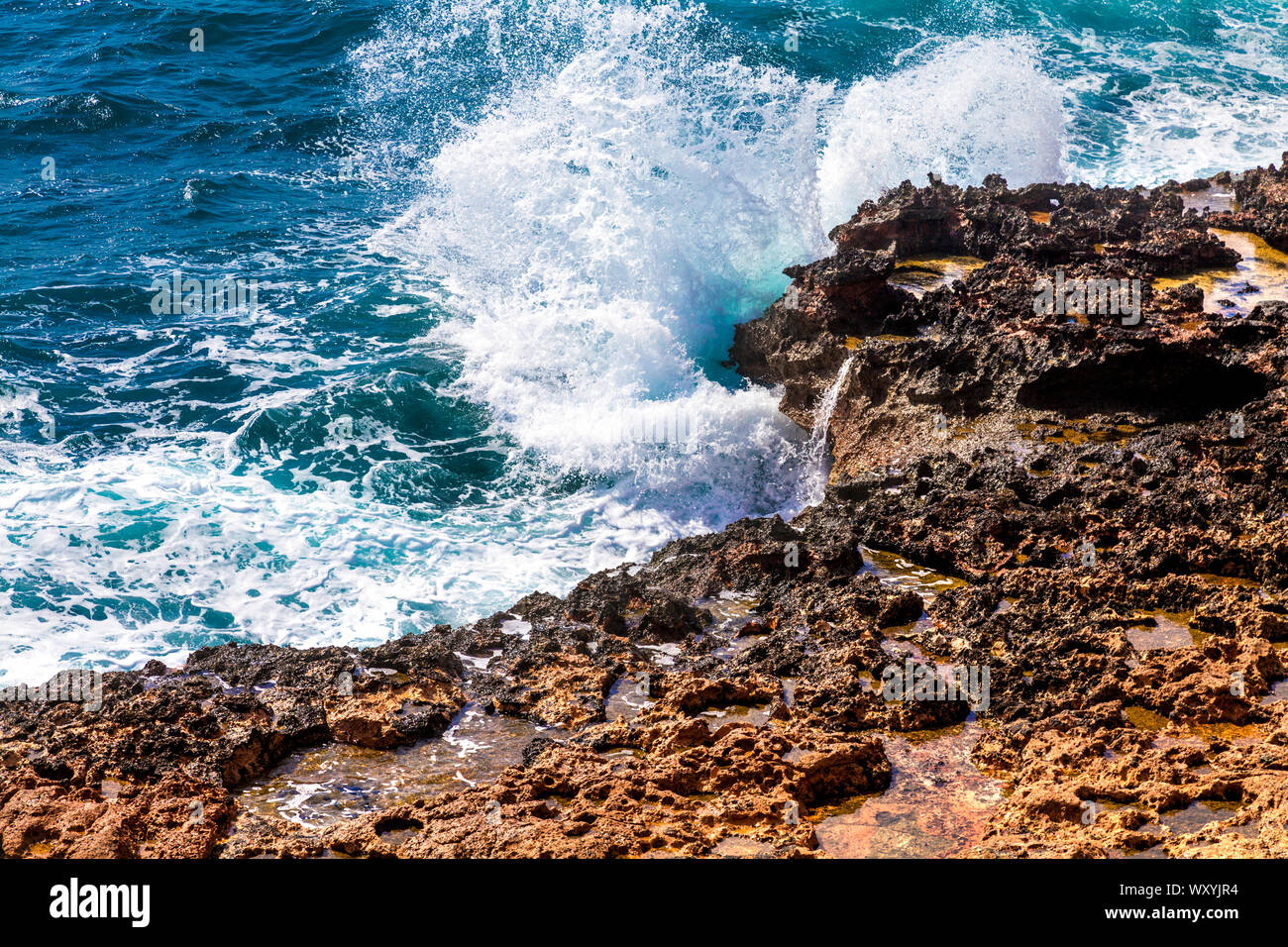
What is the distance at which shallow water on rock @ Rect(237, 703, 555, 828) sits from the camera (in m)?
5.53

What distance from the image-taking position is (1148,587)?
6.75 m

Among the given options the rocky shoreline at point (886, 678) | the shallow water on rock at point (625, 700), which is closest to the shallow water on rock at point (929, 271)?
the rocky shoreline at point (886, 678)

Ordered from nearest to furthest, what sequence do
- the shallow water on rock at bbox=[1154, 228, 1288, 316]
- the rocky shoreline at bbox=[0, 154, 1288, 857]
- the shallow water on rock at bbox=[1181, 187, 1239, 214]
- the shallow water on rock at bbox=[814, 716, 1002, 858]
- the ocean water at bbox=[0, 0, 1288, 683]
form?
the shallow water on rock at bbox=[814, 716, 1002, 858] → the rocky shoreline at bbox=[0, 154, 1288, 857] → the ocean water at bbox=[0, 0, 1288, 683] → the shallow water on rock at bbox=[1154, 228, 1288, 316] → the shallow water on rock at bbox=[1181, 187, 1239, 214]

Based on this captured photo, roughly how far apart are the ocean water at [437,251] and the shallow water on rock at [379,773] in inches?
102

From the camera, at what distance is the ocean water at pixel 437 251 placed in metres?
9.88

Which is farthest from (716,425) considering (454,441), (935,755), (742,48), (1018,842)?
(742,48)

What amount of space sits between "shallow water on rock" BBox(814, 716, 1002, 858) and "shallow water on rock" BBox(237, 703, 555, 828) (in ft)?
6.53

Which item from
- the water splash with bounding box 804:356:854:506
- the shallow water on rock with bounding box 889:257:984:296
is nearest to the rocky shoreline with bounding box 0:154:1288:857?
the water splash with bounding box 804:356:854:506

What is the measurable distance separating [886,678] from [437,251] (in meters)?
12.4

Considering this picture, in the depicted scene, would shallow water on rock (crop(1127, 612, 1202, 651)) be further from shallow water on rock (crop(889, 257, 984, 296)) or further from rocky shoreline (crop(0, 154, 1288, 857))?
shallow water on rock (crop(889, 257, 984, 296))

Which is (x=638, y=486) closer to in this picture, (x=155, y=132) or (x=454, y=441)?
(x=454, y=441)

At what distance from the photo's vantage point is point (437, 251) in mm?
16641

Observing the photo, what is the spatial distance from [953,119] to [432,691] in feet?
50.7

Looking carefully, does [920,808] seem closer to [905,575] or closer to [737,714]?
[737,714]
